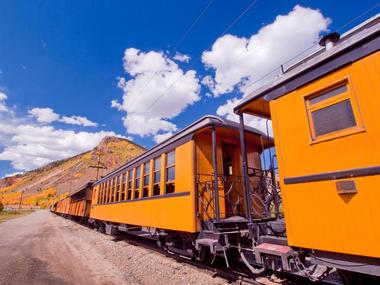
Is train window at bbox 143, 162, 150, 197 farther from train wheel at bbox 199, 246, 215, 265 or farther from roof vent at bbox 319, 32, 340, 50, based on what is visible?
roof vent at bbox 319, 32, 340, 50

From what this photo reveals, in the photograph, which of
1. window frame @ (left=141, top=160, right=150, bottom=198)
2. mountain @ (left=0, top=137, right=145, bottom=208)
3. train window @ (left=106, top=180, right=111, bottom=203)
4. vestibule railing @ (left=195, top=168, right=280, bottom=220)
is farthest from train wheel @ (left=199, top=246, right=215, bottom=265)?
mountain @ (left=0, top=137, right=145, bottom=208)

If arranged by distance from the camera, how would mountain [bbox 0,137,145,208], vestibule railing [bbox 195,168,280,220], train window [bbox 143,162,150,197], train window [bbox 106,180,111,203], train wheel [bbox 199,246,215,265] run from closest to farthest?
vestibule railing [bbox 195,168,280,220]
train wheel [bbox 199,246,215,265]
train window [bbox 143,162,150,197]
train window [bbox 106,180,111,203]
mountain [bbox 0,137,145,208]

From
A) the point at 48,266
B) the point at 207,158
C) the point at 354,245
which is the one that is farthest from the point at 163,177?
the point at 354,245

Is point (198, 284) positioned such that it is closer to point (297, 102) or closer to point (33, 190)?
point (297, 102)

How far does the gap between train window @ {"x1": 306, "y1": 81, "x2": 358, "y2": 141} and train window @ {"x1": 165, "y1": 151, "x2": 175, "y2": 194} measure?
4.25 m

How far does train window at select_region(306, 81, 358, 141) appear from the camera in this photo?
304 cm

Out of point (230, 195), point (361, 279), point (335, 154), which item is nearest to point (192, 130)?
point (230, 195)

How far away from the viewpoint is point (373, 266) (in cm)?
261

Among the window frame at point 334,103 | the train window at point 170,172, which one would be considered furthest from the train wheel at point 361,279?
the train window at point 170,172

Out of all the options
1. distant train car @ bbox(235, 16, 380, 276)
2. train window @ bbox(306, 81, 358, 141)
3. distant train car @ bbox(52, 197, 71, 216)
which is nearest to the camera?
distant train car @ bbox(235, 16, 380, 276)

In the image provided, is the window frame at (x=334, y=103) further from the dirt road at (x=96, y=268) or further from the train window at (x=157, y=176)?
the train window at (x=157, y=176)

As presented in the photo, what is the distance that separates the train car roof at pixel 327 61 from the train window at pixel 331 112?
1.00ft

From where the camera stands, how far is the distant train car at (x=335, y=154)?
2.69 meters

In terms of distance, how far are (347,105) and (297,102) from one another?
69 cm
